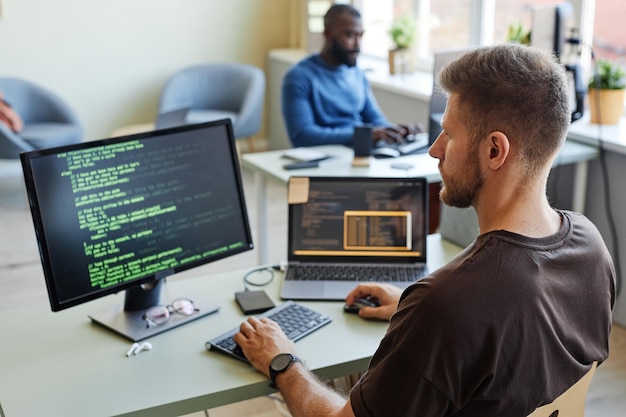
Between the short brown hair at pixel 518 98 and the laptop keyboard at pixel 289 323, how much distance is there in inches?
28.8

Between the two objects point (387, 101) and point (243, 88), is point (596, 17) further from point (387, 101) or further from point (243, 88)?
point (243, 88)

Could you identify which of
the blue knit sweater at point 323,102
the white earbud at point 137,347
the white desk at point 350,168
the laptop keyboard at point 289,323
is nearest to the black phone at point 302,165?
the white desk at point 350,168

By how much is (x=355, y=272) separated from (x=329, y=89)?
1.92m

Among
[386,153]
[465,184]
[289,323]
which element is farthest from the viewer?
[386,153]

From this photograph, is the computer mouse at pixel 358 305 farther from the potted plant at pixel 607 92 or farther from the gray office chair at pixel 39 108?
the gray office chair at pixel 39 108

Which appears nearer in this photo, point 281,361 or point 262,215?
point 281,361

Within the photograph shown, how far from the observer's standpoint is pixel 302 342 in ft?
6.21

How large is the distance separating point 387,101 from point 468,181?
3729 millimetres

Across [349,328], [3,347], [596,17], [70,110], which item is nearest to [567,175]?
[596,17]

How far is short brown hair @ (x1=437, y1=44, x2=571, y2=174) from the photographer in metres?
1.39

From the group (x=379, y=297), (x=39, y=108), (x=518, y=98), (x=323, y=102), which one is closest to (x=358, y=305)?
(x=379, y=297)

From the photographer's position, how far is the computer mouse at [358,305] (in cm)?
204

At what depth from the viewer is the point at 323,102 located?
158 inches

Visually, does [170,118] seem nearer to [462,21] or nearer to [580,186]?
[580,186]
